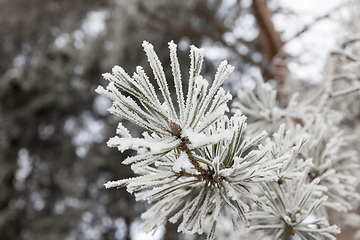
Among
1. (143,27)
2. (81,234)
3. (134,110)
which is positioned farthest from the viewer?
(81,234)

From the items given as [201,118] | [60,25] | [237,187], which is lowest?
[237,187]

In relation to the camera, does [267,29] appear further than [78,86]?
No

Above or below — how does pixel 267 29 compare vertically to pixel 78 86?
below

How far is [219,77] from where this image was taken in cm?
40

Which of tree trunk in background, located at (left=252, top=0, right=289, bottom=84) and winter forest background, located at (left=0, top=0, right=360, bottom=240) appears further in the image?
winter forest background, located at (left=0, top=0, right=360, bottom=240)

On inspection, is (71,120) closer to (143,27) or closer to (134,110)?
(143,27)

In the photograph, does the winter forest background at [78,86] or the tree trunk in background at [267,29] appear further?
the winter forest background at [78,86]

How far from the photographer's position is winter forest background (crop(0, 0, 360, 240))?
3.08 meters

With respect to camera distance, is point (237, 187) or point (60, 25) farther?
point (60, 25)

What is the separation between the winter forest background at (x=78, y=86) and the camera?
10.1 ft

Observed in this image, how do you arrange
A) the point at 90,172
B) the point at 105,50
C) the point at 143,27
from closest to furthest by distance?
1. the point at 143,27
2. the point at 105,50
3. the point at 90,172

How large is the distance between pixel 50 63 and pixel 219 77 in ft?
12.8

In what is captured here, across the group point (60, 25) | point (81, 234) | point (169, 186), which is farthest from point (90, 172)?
point (169, 186)

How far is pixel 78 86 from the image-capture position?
3830 mm
